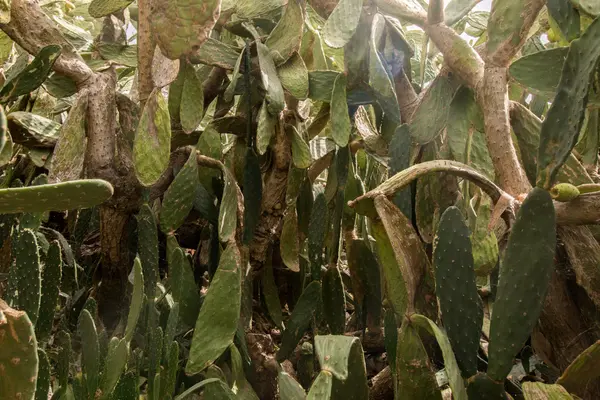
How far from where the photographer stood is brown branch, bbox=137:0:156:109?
1.10 m

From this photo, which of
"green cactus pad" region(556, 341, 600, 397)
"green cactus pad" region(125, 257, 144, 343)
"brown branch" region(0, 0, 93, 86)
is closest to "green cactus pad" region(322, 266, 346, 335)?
"green cactus pad" region(125, 257, 144, 343)

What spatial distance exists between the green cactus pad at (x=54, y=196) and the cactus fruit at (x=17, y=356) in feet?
0.40

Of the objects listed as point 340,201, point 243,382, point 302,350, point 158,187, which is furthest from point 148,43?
point 302,350

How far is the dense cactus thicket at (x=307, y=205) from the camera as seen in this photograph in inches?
33.1

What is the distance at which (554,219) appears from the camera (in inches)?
31.6

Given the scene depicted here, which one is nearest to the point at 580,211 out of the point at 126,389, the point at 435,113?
the point at 435,113

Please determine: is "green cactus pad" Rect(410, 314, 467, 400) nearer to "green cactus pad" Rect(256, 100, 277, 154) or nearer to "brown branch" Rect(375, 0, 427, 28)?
"green cactus pad" Rect(256, 100, 277, 154)

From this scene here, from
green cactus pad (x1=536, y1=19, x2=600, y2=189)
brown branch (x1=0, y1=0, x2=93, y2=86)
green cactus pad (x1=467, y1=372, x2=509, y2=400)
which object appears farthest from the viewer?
brown branch (x1=0, y1=0, x2=93, y2=86)

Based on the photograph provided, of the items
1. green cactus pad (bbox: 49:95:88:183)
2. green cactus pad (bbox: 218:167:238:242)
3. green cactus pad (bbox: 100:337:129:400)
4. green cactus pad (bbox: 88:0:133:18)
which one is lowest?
green cactus pad (bbox: 100:337:129:400)

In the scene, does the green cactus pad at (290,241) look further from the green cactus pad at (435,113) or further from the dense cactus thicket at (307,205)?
the green cactus pad at (435,113)

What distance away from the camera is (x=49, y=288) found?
44.1 inches

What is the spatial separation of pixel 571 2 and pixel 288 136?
64cm

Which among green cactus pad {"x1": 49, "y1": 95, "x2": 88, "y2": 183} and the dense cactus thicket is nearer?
the dense cactus thicket

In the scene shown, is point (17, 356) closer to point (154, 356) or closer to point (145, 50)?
point (154, 356)
